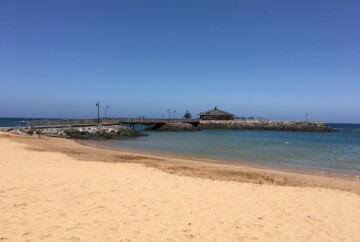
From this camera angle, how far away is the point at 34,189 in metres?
8.91

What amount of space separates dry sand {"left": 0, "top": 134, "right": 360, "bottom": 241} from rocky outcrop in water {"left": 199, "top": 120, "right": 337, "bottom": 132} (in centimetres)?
7397

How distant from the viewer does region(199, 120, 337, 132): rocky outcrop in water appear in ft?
275

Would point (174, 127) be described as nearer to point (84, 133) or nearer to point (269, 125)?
point (269, 125)

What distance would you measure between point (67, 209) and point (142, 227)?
6.37ft

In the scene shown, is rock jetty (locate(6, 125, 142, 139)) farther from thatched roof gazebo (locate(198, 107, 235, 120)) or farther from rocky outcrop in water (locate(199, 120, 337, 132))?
thatched roof gazebo (locate(198, 107, 235, 120))

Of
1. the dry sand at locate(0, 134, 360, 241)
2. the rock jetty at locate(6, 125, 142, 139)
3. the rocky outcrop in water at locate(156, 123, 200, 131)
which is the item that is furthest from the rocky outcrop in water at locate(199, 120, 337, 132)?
the dry sand at locate(0, 134, 360, 241)

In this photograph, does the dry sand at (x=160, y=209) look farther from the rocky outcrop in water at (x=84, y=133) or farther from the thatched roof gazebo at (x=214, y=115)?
the thatched roof gazebo at (x=214, y=115)

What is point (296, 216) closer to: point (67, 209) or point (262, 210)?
point (262, 210)

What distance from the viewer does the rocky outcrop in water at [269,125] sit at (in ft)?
275

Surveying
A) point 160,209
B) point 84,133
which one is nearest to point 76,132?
point 84,133

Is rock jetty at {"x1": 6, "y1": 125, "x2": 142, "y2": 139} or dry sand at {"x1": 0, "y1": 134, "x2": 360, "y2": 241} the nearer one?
dry sand at {"x1": 0, "y1": 134, "x2": 360, "y2": 241}

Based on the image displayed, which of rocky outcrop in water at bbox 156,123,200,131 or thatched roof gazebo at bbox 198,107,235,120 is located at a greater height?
thatched roof gazebo at bbox 198,107,235,120

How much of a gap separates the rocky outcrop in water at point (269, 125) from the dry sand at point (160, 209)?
7397cm

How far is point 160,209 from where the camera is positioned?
7.85m
